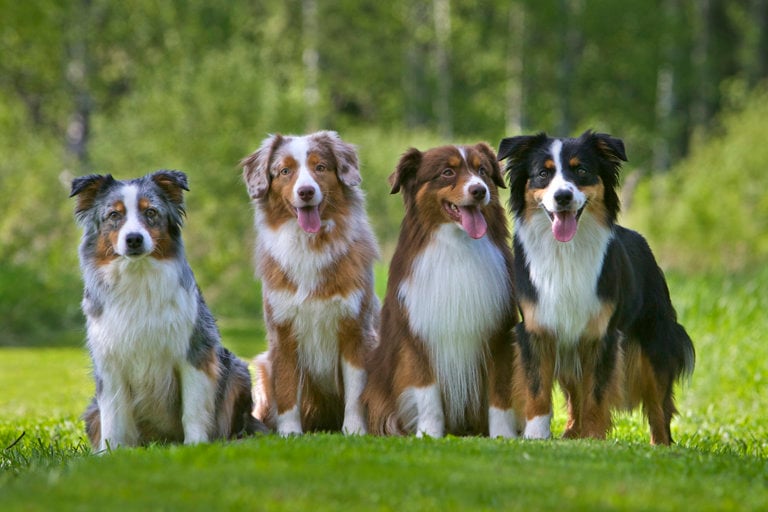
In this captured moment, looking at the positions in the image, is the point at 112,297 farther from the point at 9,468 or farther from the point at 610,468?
the point at 610,468

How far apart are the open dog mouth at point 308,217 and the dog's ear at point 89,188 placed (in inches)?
53.7

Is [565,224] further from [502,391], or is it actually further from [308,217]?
[308,217]

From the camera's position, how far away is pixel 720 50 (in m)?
48.1

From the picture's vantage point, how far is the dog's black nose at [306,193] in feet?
26.2

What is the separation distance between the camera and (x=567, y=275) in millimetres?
7613

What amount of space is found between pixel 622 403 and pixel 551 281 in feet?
3.49

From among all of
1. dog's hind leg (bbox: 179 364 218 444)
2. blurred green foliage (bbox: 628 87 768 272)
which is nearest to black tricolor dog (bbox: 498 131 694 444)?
dog's hind leg (bbox: 179 364 218 444)

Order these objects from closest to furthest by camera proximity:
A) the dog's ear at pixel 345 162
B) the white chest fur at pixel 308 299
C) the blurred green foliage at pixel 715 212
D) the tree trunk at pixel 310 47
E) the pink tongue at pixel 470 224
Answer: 1. the pink tongue at pixel 470 224
2. the white chest fur at pixel 308 299
3. the dog's ear at pixel 345 162
4. the blurred green foliage at pixel 715 212
5. the tree trunk at pixel 310 47

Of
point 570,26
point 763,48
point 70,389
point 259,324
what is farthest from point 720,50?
point 70,389

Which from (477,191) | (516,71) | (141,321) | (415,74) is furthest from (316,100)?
(141,321)

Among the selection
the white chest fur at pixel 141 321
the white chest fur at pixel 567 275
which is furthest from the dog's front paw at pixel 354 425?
the white chest fur at pixel 567 275

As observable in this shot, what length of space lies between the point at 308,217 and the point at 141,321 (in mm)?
1434

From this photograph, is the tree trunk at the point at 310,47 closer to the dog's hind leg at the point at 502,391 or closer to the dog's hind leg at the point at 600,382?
the dog's hind leg at the point at 502,391

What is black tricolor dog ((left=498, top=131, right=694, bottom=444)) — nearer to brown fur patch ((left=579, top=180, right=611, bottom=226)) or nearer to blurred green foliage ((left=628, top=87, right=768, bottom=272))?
brown fur patch ((left=579, top=180, right=611, bottom=226))
